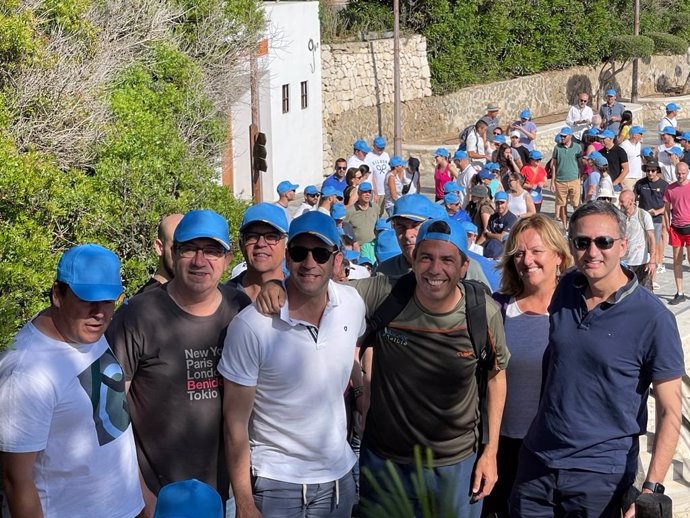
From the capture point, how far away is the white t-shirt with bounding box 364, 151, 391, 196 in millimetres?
16891

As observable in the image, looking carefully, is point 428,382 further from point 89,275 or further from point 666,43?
point 666,43

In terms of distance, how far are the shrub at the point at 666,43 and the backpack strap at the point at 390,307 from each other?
37.1m

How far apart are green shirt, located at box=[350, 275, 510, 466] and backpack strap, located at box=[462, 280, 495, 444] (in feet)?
0.08

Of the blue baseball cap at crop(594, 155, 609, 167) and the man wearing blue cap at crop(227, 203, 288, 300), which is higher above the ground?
the blue baseball cap at crop(594, 155, 609, 167)

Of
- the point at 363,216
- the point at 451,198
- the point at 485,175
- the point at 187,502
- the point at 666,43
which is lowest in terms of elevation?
the point at 187,502

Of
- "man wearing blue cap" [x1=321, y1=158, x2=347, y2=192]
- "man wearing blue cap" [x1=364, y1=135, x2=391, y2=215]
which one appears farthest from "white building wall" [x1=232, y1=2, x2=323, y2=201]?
"man wearing blue cap" [x1=321, y1=158, x2=347, y2=192]

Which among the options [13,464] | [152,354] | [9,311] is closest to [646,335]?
[152,354]

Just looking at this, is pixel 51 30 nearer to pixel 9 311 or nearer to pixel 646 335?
pixel 9 311

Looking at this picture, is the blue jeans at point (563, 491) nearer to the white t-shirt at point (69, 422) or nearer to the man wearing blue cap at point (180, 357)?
the man wearing blue cap at point (180, 357)

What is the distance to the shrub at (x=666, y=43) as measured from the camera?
3972 centimetres

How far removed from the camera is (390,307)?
187 inches

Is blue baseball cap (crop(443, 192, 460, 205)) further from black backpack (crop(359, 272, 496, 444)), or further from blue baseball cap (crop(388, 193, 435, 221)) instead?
black backpack (crop(359, 272, 496, 444))

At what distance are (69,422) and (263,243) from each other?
145 cm

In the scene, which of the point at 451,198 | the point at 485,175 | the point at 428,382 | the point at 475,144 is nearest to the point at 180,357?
the point at 428,382
